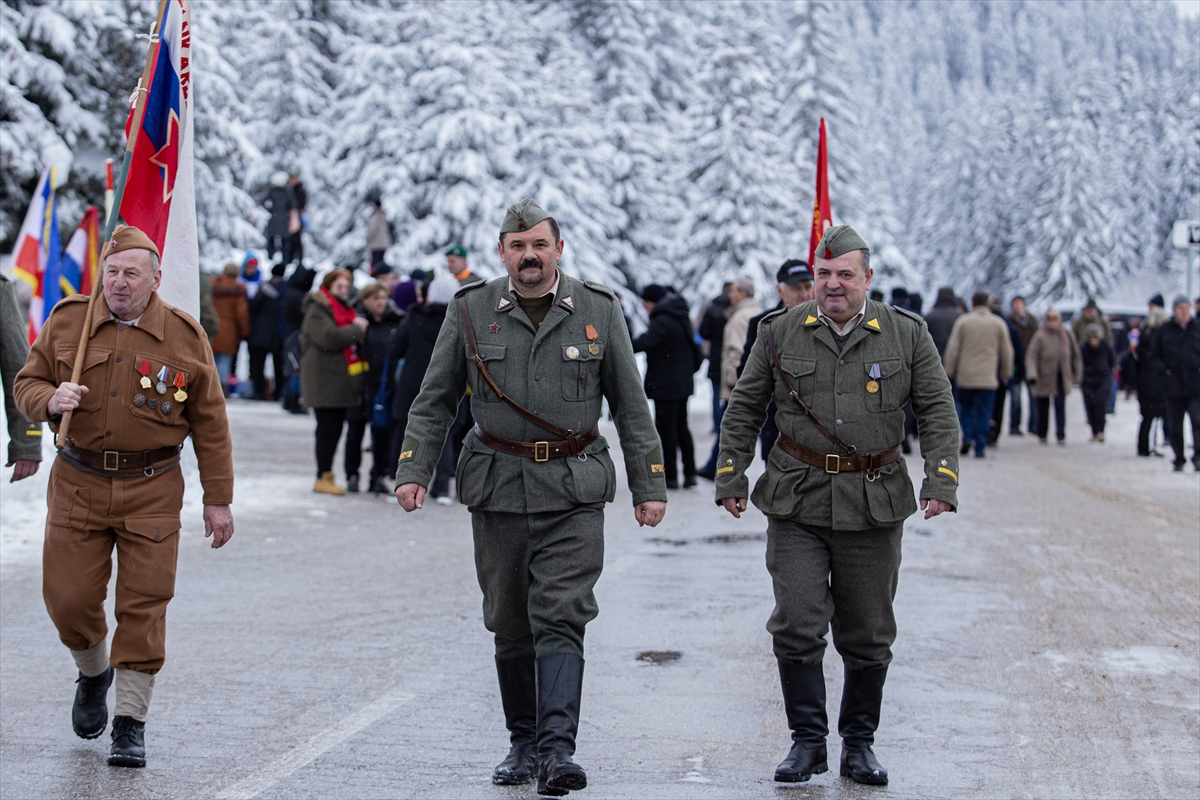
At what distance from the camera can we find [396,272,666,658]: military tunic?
16.4 ft

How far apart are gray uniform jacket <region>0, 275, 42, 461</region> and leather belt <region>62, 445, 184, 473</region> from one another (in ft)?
2.59

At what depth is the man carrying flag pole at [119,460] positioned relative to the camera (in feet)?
17.4

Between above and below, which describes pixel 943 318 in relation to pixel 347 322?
below

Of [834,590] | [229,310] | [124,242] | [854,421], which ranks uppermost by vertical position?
[124,242]

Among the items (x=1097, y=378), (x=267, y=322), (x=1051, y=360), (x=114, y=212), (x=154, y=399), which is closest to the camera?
(x=154, y=399)

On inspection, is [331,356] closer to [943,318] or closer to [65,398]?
[65,398]

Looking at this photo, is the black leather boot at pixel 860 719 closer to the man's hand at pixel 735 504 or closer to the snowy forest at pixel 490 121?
the man's hand at pixel 735 504

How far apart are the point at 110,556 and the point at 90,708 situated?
672 millimetres

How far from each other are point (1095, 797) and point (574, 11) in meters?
45.4

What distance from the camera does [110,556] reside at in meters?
5.30

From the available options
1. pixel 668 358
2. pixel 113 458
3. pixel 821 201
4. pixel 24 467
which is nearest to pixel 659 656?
pixel 113 458

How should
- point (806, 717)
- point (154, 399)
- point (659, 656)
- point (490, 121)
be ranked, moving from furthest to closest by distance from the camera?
point (490, 121) < point (659, 656) < point (154, 399) < point (806, 717)

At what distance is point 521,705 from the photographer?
5.18m

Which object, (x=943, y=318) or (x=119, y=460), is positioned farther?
(x=943, y=318)
